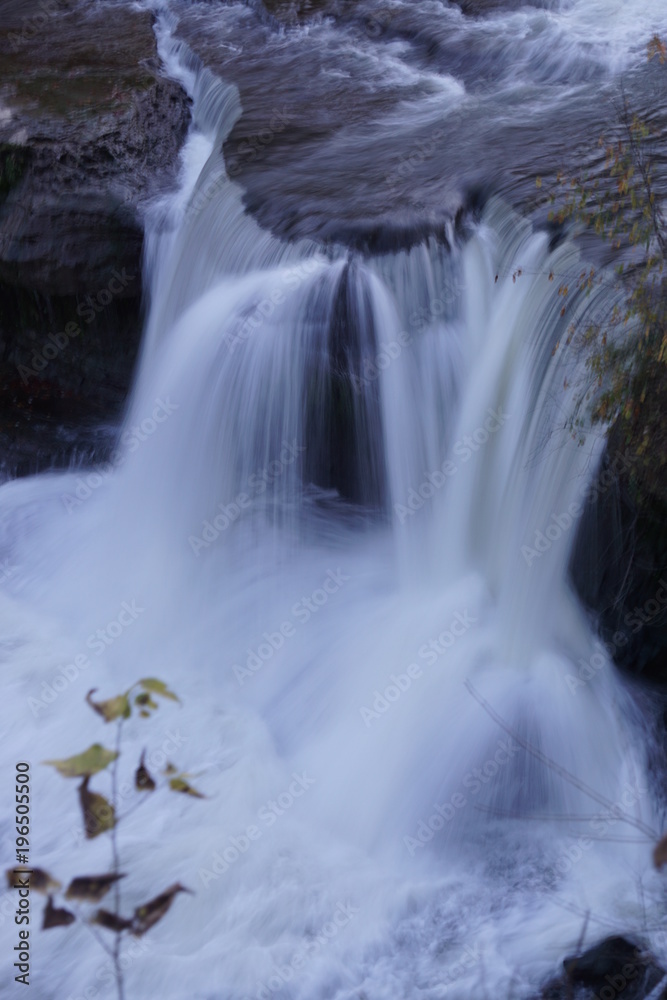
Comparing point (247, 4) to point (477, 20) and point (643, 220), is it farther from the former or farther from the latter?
point (643, 220)

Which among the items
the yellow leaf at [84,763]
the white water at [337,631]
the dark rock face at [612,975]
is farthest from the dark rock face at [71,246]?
the yellow leaf at [84,763]

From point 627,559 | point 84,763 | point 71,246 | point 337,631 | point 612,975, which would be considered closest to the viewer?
point 84,763

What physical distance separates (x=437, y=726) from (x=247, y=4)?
7939 millimetres

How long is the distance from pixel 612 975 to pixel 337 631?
2182 mm

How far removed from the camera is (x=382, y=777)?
15.2ft

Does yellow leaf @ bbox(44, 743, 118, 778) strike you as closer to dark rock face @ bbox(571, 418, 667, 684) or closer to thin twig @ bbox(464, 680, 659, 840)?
thin twig @ bbox(464, 680, 659, 840)

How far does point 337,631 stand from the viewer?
5.29 metres

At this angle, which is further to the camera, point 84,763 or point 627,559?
point 627,559

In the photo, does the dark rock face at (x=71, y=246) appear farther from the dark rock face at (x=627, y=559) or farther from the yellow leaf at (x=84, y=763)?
the yellow leaf at (x=84, y=763)

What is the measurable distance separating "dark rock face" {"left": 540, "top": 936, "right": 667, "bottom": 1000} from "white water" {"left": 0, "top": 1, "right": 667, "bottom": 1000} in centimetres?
15

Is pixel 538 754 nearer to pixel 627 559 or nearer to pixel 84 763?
pixel 627 559

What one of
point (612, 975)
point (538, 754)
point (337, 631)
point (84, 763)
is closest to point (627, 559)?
point (538, 754)

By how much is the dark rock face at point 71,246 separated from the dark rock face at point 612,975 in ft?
15.3

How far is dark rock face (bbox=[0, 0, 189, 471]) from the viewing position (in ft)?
21.8
